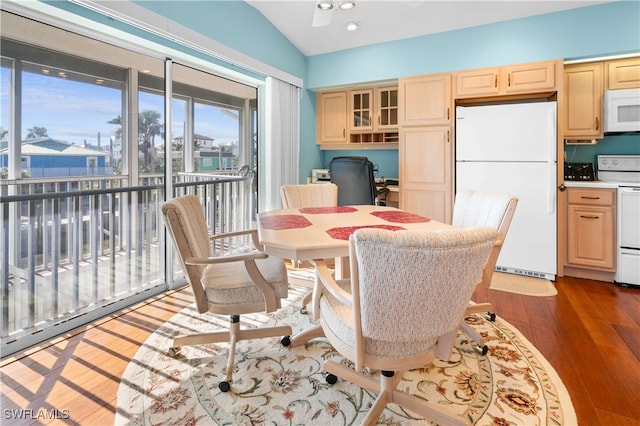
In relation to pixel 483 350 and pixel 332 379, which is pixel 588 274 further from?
pixel 332 379

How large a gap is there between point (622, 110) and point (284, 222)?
3483mm

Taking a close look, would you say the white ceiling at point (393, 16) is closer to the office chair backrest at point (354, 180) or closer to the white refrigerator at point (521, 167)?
the white refrigerator at point (521, 167)

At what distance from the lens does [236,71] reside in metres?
3.65

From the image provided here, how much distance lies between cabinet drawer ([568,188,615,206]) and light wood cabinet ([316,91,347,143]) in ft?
8.76

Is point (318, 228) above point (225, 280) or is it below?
above

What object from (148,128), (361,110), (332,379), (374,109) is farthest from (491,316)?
(148,128)

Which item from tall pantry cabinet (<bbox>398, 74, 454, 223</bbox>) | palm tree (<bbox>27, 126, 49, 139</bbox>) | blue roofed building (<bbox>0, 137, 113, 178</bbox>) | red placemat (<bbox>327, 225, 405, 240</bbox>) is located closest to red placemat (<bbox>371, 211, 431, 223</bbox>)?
red placemat (<bbox>327, 225, 405, 240</bbox>)

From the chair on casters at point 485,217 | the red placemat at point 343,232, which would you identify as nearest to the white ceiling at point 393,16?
the chair on casters at point 485,217

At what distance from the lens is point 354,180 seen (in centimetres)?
385

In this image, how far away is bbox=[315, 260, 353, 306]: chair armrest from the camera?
1.24m

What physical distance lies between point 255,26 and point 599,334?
3.99 m

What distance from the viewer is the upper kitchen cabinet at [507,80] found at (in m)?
3.38

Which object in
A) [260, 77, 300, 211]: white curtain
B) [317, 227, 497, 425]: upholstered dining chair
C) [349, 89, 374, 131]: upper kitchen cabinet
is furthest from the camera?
[349, 89, 374, 131]: upper kitchen cabinet

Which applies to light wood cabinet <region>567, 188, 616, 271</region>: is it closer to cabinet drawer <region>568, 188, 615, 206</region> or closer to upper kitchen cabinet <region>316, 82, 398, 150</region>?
cabinet drawer <region>568, 188, 615, 206</region>
